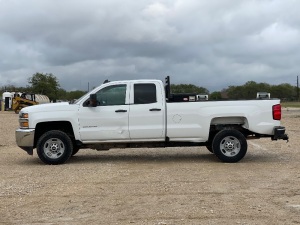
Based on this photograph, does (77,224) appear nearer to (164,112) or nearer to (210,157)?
(164,112)

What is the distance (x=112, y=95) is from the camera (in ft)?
36.6

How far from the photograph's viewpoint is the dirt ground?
239 inches

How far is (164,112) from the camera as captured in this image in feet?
35.8

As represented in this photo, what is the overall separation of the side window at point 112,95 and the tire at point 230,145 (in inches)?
99.0

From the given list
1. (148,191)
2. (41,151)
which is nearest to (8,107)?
(41,151)

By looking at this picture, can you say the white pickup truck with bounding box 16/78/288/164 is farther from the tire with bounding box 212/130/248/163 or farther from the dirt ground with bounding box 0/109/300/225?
the dirt ground with bounding box 0/109/300/225

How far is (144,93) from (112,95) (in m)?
0.80

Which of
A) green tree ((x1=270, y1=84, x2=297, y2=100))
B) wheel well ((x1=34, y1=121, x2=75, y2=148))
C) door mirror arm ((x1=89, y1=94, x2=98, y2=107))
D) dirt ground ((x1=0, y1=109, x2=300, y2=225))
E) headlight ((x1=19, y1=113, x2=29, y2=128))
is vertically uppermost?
green tree ((x1=270, y1=84, x2=297, y2=100))

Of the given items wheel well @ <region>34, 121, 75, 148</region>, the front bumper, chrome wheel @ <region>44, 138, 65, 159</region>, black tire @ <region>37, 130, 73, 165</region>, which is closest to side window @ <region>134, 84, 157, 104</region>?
wheel well @ <region>34, 121, 75, 148</region>

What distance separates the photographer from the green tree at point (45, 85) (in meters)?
93.8

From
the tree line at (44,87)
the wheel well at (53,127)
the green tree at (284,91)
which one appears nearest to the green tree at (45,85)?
the tree line at (44,87)

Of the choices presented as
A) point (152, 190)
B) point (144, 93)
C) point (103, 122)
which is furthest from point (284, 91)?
point (152, 190)

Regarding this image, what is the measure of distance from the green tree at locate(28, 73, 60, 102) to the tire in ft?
276

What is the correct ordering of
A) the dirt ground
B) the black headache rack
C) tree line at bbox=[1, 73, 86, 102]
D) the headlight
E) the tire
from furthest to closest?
tree line at bbox=[1, 73, 86, 102]
the black headache rack
the headlight
the tire
the dirt ground
